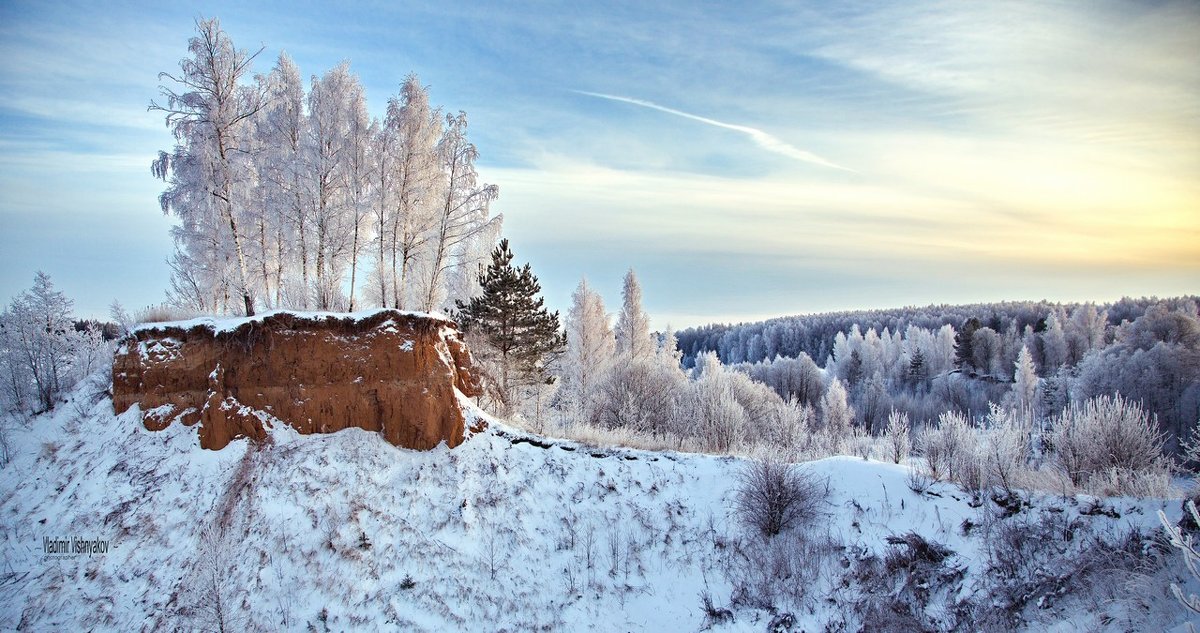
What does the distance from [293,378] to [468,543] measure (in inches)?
260

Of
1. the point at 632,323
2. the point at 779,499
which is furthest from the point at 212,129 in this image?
the point at 632,323

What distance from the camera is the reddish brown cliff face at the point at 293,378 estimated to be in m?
14.1

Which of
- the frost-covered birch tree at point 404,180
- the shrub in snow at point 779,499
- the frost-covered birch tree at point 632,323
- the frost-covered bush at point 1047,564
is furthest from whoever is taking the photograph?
the frost-covered birch tree at point 632,323

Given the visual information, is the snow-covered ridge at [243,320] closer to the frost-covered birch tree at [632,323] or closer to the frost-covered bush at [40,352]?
the frost-covered bush at [40,352]

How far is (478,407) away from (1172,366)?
4772 centimetres

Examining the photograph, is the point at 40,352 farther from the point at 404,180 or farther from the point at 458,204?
the point at 458,204

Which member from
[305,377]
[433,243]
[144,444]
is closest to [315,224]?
[433,243]

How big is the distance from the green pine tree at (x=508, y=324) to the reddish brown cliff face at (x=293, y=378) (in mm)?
7446

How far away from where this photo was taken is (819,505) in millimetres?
12969

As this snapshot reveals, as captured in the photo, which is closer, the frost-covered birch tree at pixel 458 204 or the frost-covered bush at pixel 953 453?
the frost-covered bush at pixel 953 453

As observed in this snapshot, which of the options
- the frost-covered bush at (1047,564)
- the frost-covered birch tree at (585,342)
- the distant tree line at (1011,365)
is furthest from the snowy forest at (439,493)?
the frost-covered birch tree at (585,342)

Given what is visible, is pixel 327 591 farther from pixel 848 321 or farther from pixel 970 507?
pixel 848 321

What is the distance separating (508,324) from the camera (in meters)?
23.7

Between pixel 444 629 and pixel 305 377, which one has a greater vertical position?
pixel 305 377
